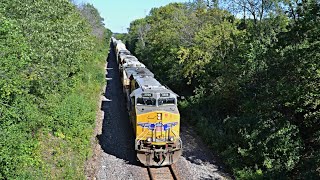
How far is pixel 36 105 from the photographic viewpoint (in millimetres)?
13289

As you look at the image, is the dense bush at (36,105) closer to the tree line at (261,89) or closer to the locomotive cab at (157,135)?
the locomotive cab at (157,135)

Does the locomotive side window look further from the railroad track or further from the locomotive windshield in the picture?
the railroad track

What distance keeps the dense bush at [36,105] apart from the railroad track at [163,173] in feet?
9.43

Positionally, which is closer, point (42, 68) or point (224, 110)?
point (42, 68)

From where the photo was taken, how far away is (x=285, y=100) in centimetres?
1332

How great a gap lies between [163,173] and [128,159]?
7.19 ft

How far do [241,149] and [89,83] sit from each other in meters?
17.6

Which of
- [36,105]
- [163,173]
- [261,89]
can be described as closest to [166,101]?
[163,173]

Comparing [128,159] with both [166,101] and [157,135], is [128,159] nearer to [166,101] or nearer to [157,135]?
[157,135]

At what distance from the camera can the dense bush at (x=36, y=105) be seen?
9.65 metres

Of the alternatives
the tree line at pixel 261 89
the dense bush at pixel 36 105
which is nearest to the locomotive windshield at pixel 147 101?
the dense bush at pixel 36 105

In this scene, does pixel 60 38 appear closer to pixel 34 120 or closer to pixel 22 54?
pixel 34 120

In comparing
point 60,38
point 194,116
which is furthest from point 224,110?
point 60,38

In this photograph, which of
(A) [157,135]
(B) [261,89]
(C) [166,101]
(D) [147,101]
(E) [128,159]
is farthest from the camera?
(B) [261,89]
